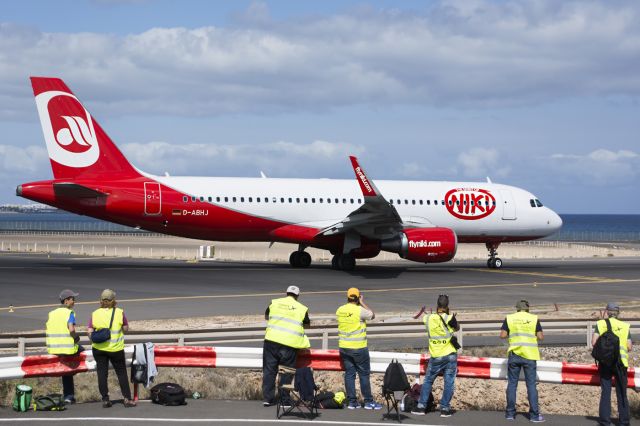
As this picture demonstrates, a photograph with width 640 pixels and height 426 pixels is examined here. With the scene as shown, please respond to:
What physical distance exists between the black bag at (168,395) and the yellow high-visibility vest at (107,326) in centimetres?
97

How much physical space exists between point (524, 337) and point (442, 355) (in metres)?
1.23

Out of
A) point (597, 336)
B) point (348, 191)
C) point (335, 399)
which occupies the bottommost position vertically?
point (335, 399)

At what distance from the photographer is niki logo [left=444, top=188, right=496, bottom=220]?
4444cm

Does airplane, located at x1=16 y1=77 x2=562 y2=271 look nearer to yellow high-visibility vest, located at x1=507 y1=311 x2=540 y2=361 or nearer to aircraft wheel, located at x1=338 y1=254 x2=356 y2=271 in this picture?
aircraft wheel, located at x1=338 y1=254 x2=356 y2=271

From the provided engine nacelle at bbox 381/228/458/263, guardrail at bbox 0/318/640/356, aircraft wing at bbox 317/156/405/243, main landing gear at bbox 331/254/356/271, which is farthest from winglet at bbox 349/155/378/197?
Result: guardrail at bbox 0/318/640/356

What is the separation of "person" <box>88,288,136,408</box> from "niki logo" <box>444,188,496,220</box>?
32.8 meters

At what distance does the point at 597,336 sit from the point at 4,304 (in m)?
20.2

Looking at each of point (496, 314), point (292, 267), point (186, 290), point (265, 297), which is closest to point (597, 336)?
point (496, 314)

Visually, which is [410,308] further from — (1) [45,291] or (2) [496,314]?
(1) [45,291]

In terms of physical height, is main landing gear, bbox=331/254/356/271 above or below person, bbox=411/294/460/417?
above

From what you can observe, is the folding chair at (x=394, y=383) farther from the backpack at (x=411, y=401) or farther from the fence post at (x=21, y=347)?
the fence post at (x=21, y=347)

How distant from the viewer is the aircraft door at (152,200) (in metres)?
38.7

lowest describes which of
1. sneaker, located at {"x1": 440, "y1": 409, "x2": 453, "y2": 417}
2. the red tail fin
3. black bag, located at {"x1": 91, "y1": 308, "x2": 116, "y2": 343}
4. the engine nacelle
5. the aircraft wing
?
sneaker, located at {"x1": 440, "y1": 409, "x2": 453, "y2": 417}

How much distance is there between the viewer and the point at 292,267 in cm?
4466
